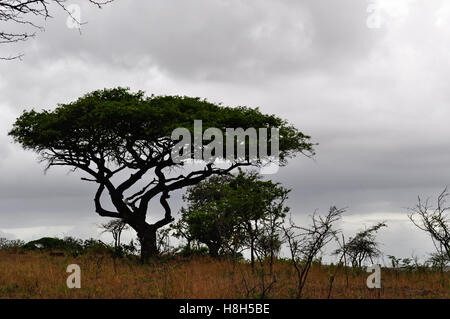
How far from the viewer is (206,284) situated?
14430mm

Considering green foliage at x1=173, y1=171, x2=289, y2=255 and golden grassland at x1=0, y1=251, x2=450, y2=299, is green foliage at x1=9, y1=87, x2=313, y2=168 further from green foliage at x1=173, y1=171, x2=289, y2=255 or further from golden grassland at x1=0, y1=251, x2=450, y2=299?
golden grassland at x1=0, y1=251, x2=450, y2=299

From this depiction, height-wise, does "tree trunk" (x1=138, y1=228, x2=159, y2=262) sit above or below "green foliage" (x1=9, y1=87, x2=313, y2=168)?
below

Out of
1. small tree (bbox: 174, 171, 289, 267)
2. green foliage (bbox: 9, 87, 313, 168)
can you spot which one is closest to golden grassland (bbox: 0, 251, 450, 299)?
small tree (bbox: 174, 171, 289, 267)

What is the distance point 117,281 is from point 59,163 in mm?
13398

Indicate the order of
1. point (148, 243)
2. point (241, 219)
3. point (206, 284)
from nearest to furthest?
point (206, 284)
point (241, 219)
point (148, 243)

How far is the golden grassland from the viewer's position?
43.9 ft

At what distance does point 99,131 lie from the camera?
2484 cm

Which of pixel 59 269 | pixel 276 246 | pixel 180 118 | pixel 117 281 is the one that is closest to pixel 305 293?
pixel 276 246

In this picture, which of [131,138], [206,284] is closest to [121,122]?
[131,138]

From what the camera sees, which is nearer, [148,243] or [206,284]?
[206,284]

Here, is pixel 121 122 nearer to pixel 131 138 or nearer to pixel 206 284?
pixel 131 138

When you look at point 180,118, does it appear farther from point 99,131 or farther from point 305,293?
point 305,293

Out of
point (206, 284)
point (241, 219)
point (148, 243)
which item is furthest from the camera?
point (148, 243)

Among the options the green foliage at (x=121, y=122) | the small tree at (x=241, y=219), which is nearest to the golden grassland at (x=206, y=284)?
the small tree at (x=241, y=219)
